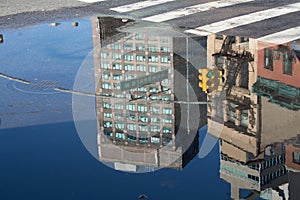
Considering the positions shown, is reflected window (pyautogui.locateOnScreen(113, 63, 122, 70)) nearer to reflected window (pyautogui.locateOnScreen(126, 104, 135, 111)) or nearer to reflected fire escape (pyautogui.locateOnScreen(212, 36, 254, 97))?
reflected window (pyautogui.locateOnScreen(126, 104, 135, 111))

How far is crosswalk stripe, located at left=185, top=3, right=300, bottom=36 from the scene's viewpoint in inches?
459

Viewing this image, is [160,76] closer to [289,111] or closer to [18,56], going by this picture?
[289,111]

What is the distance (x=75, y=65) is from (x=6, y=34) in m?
2.84

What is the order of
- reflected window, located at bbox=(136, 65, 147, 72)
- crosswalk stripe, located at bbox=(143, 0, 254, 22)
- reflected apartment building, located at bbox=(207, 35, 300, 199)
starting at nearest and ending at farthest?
reflected apartment building, located at bbox=(207, 35, 300, 199) < reflected window, located at bbox=(136, 65, 147, 72) < crosswalk stripe, located at bbox=(143, 0, 254, 22)

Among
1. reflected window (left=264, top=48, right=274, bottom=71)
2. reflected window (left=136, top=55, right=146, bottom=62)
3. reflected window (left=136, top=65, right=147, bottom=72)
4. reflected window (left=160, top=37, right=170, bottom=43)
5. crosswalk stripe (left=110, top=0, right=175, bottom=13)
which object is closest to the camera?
reflected window (left=136, top=65, right=147, bottom=72)

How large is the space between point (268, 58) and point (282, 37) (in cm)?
161

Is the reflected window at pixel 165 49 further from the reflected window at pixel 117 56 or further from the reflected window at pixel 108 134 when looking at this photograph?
the reflected window at pixel 108 134

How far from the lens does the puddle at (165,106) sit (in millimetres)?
6109

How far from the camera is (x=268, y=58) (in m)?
9.36

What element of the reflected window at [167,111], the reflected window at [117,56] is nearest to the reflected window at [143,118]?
the reflected window at [167,111]

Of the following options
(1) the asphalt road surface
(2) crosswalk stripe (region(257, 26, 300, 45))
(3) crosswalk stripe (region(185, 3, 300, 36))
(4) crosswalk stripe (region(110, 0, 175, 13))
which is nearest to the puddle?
(2) crosswalk stripe (region(257, 26, 300, 45))

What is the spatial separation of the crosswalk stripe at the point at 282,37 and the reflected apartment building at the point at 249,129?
41.1 inches

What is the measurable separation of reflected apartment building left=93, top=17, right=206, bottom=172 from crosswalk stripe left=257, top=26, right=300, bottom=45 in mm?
1698

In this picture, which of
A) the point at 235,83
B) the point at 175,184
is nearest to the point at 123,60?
the point at 235,83
